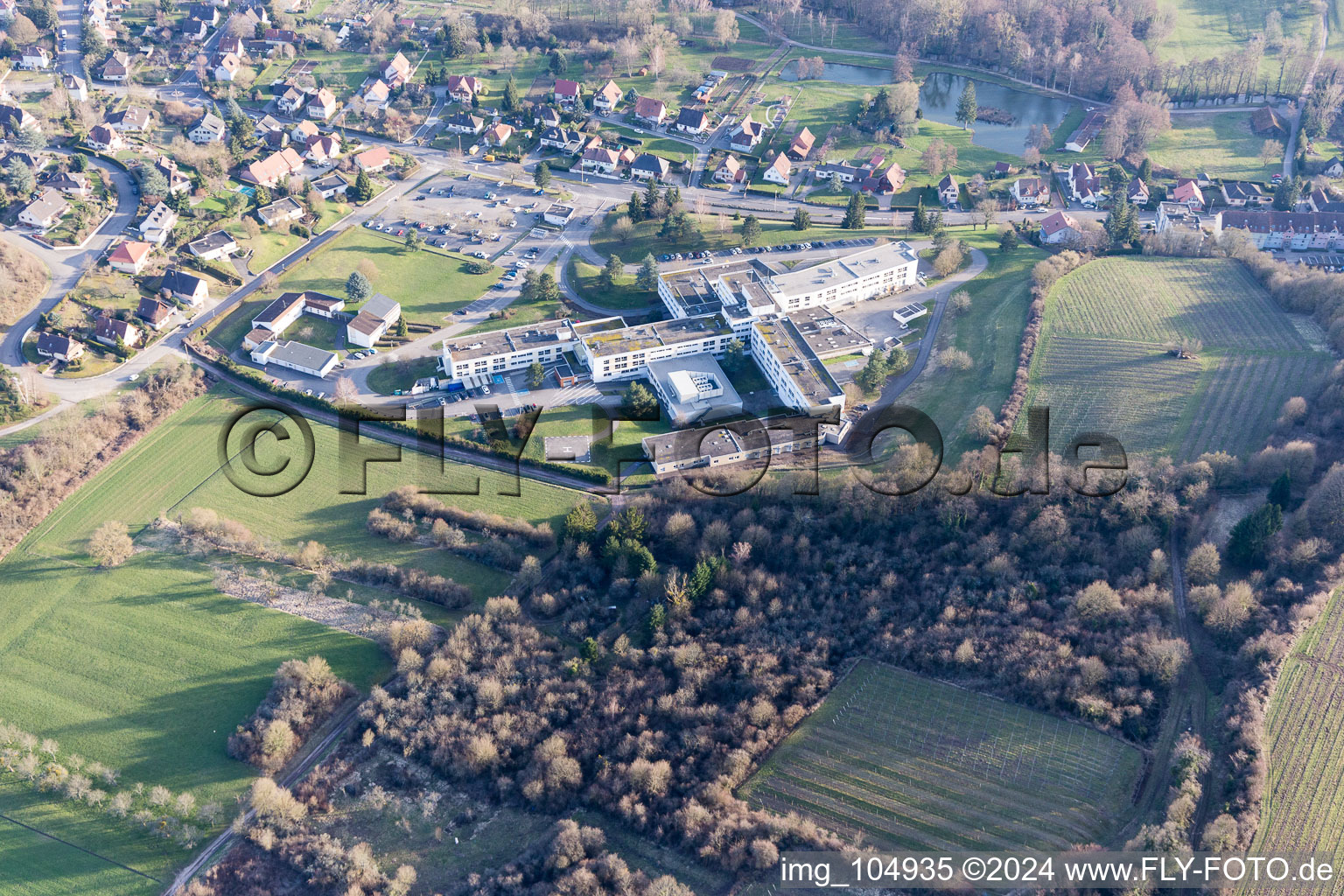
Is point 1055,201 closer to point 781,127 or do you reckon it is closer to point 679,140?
point 781,127

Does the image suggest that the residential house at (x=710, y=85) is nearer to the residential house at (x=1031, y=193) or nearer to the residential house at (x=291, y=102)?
the residential house at (x=1031, y=193)

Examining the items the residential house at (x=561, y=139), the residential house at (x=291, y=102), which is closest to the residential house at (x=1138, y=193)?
the residential house at (x=561, y=139)

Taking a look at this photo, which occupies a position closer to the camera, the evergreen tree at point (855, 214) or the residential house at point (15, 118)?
the evergreen tree at point (855, 214)

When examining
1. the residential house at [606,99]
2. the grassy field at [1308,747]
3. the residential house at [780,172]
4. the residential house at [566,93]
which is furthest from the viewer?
the residential house at [606,99]

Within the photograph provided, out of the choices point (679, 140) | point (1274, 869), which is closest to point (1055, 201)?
point (679, 140)

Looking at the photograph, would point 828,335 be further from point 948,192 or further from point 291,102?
point 291,102

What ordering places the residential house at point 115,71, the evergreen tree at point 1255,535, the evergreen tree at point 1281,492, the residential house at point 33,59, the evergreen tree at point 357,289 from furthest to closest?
1. the residential house at point 115,71
2. the residential house at point 33,59
3. the evergreen tree at point 357,289
4. the evergreen tree at point 1281,492
5. the evergreen tree at point 1255,535

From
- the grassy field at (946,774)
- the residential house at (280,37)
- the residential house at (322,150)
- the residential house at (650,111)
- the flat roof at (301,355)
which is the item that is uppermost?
the residential house at (280,37)
